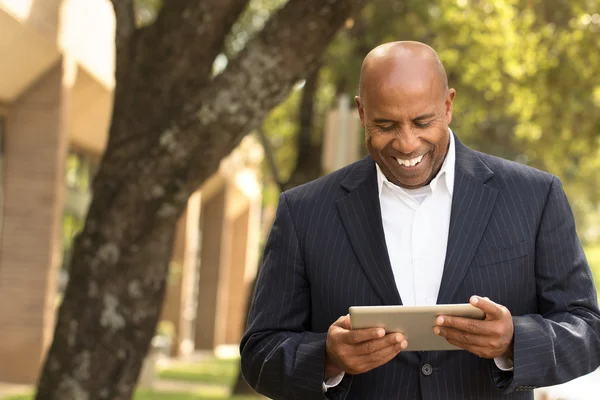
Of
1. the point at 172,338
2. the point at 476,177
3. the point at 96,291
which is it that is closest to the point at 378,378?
the point at 476,177

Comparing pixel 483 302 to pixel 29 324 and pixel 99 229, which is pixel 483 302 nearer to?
pixel 99 229

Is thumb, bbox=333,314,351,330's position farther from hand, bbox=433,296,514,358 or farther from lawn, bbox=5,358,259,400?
lawn, bbox=5,358,259,400

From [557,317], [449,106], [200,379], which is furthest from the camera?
[200,379]

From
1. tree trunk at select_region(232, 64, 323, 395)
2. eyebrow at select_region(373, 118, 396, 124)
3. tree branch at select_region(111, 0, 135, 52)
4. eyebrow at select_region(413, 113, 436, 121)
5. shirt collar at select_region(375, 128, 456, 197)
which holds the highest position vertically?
tree trunk at select_region(232, 64, 323, 395)

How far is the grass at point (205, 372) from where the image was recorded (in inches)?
827

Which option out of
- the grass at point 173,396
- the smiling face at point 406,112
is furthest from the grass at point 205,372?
the smiling face at point 406,112

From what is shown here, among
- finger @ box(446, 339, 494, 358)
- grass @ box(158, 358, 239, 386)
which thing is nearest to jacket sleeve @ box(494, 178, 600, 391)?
finger @ box(446, 339, 494, 358)

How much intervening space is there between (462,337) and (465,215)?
1.87ft

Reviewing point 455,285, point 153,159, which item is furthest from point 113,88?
point 455,285

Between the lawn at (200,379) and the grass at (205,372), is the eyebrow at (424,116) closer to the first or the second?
the lawn at (200,379)

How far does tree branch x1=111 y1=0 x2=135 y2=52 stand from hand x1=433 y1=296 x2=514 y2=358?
5228 mm

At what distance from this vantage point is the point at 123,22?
8000 mm

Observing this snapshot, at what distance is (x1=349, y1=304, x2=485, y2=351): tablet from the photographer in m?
3.13

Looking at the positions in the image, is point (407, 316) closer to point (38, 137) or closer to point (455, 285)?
point (455, 285)
